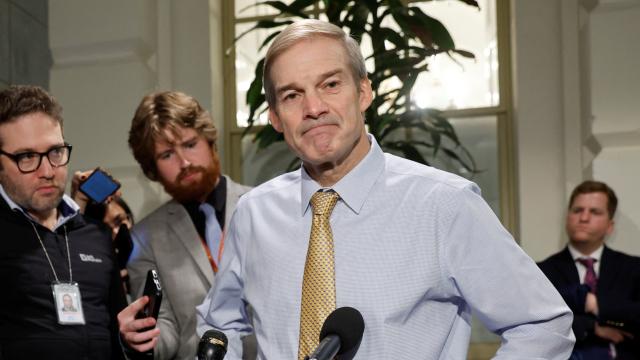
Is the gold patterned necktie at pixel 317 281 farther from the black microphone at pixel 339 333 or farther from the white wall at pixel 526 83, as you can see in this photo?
the white wall at pixel 526 83

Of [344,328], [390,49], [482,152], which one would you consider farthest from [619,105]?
[344,328]

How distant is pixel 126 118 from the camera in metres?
4.21

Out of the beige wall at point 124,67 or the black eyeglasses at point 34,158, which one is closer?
the black eyeglasses at point 34,158

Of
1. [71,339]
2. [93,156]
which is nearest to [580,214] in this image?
[71,339]

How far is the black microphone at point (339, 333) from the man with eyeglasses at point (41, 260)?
1.22 meters

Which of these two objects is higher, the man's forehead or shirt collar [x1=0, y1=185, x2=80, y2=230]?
the man's forehead

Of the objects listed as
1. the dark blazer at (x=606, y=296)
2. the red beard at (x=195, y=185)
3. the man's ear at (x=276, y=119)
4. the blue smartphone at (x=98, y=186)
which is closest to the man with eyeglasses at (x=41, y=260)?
the blue smartphone at (x=98, y=186)

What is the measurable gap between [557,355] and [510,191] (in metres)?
2.97

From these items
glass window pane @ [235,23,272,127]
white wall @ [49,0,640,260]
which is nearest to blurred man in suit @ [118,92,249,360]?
white wall @ [49,0,640,260]

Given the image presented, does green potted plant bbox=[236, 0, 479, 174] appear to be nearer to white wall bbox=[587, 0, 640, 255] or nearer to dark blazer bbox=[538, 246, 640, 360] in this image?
dark blazer bbox=[538, 246, 640, 360]

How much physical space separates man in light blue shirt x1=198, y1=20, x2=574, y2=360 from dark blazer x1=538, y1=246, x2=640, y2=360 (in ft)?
6.35

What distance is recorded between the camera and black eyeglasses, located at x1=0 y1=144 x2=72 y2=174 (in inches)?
78.8

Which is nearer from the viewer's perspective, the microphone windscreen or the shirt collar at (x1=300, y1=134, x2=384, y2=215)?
the microphone windscreen

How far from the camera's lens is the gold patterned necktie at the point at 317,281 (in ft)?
3.97
